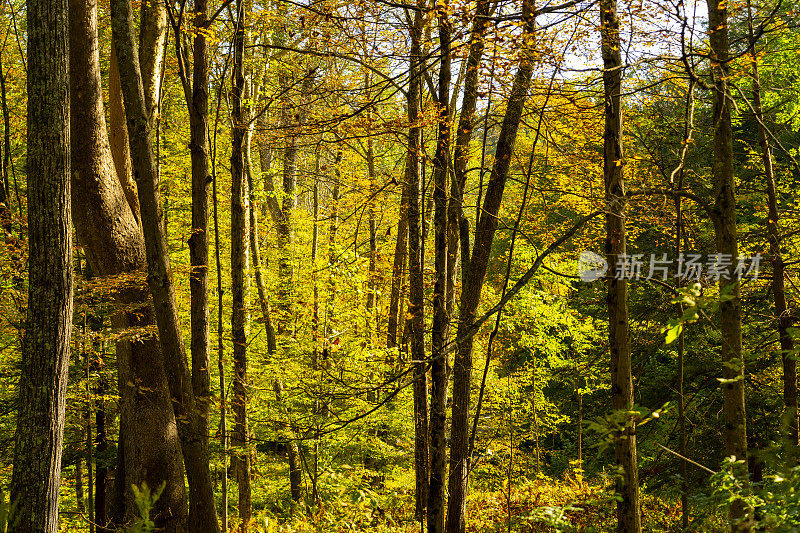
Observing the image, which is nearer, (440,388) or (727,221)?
(727,221)

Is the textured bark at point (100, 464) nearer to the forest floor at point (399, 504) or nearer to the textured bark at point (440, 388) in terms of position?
the forest floor at point (399, 504)

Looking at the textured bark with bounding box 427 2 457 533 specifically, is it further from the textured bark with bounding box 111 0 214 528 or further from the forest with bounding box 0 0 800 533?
the textured bark with bounding box 111 0 214 528

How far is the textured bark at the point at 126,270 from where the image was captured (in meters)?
5.59

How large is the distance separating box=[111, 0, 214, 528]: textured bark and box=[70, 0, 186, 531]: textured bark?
1.07ft

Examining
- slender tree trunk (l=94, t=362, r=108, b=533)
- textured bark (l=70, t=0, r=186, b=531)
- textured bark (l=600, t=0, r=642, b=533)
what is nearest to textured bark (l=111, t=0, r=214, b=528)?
textured bark (l=70, t=0, r=186, b=531)

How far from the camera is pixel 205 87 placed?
5.92 metres

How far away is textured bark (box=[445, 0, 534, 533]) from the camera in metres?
5.52

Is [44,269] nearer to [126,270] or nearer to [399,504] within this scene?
[126,270]

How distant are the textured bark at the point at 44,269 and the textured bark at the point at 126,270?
90.2 inches

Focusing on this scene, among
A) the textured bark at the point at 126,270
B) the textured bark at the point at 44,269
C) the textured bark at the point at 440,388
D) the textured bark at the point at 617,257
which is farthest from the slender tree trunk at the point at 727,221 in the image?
the textured bark at the point at 126,270

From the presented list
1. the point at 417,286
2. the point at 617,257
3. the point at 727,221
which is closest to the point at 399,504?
the point at 417,286

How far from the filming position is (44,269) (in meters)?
3.51

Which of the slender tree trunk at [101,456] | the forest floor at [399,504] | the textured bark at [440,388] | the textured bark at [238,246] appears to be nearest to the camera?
the textured bark at [440,388]

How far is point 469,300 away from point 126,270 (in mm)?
3846
